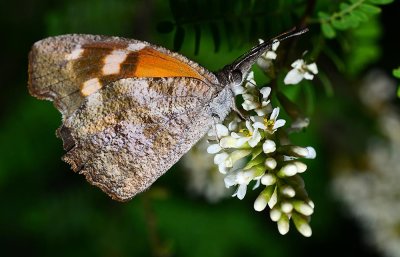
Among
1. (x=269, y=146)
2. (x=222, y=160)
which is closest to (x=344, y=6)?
(x=269, y=146)

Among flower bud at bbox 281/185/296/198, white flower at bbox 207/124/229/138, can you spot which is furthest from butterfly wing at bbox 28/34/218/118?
flower bud at bbox 281/185/296/198

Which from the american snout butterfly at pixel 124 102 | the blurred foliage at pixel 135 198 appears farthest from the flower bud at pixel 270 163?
the blurred foliage at pixel 135 198

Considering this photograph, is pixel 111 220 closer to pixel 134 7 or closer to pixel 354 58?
pixel 134 7

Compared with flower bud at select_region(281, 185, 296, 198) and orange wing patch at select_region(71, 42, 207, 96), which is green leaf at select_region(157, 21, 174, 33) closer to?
orange wing patch at select_region(71, 42, 207, 96)

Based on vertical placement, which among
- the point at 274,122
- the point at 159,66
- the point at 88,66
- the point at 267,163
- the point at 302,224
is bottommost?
the point at 302,224

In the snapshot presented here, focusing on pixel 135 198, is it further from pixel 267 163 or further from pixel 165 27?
pixel 267 163

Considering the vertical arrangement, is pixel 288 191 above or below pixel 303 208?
above
